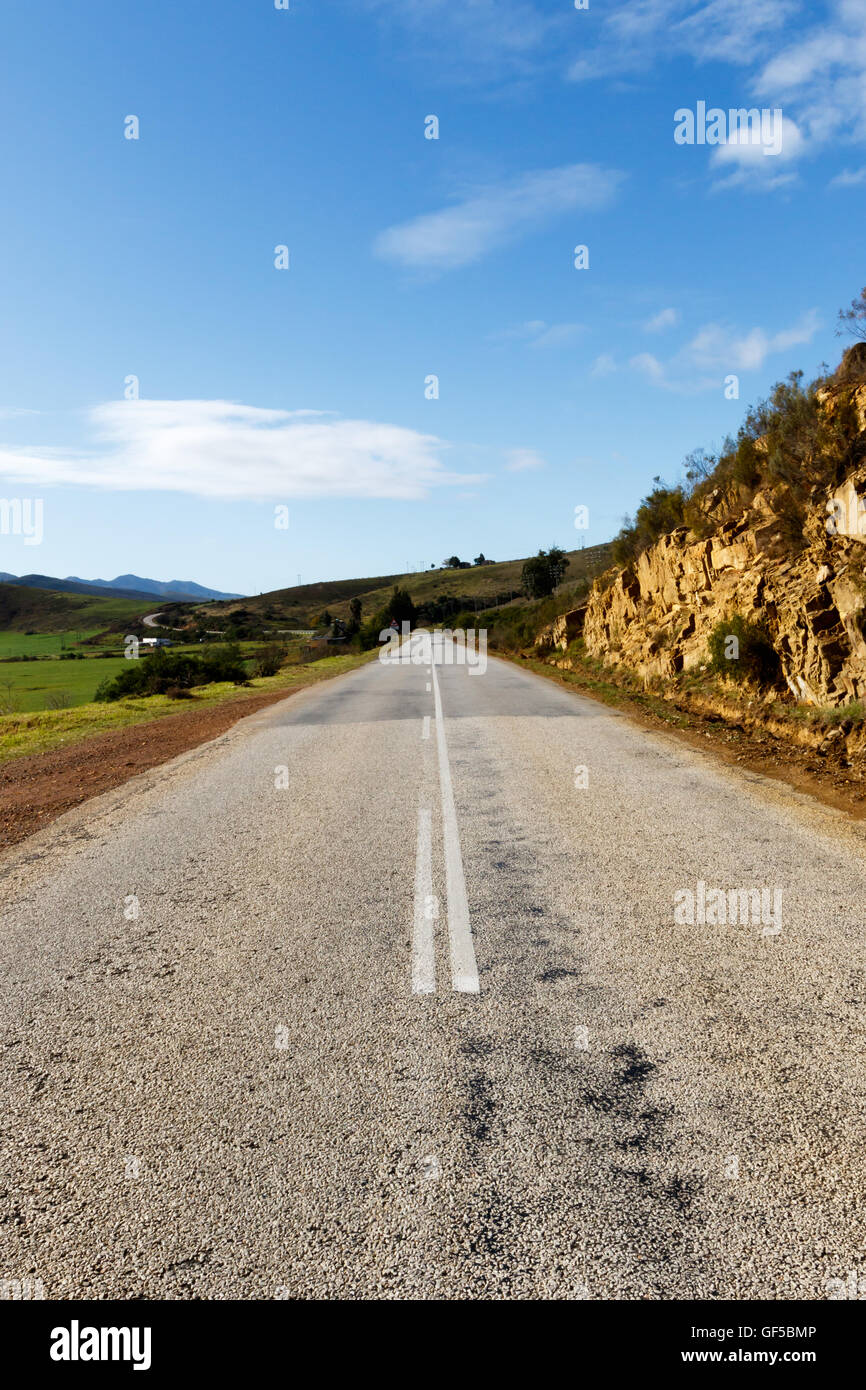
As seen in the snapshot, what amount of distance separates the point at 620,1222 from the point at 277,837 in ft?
16.8

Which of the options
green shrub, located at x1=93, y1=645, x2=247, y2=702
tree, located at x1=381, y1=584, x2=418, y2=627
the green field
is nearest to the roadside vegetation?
green shrub, located at x1=93, y1=645, x2=247, y2=702

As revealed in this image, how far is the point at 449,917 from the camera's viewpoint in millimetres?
5227

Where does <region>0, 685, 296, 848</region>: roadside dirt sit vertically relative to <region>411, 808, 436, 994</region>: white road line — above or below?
above

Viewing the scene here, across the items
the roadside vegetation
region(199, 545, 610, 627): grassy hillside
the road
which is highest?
region(199, 545, 610, 627): grassy hillside

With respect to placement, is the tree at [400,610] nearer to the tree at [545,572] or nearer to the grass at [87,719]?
the tree at [545,572]

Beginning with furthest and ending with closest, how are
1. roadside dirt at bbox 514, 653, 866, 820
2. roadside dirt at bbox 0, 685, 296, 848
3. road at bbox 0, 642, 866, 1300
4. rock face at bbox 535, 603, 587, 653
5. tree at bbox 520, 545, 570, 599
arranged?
tree at bbox 520, 545, 570, 599
rock face at bbox 535, 603, 587, 653
roadside dirt at bbox 0, 685, 296, 848
roadside dirt at bbox 514, 653, 866, 820
road at bbox 0, 642, 866, 1300

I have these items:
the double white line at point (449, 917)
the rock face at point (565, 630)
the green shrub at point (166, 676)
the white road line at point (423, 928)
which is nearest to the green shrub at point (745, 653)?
the double white line at point (449, 917)

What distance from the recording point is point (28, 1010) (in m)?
4.16

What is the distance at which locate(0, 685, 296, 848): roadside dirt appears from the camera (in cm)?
909

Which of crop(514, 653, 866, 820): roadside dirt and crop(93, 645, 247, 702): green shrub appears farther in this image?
crop(93, 645, 247, 702): green shrub

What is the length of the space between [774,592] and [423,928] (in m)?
10.3

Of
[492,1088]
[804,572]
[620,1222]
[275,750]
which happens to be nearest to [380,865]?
[492,1088]

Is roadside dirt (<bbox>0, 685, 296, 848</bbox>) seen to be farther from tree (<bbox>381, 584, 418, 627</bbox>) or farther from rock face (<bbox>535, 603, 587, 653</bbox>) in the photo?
tree (<bbox>381, 584, 418, 627</bbox>)

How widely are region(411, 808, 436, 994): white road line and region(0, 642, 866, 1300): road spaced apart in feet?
0.09
